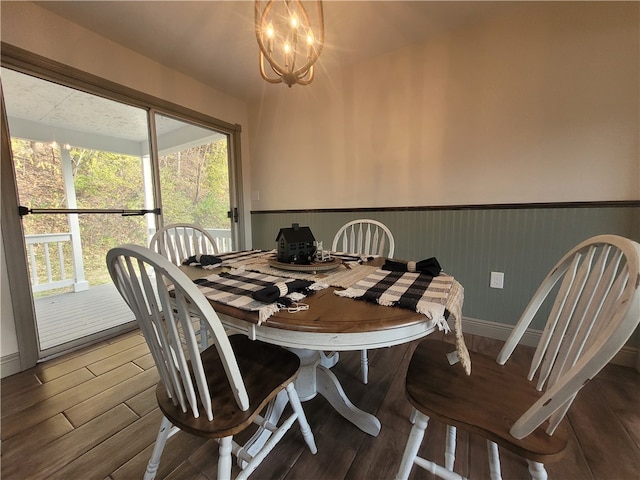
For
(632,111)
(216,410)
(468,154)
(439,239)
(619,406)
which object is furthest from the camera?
(439,239)

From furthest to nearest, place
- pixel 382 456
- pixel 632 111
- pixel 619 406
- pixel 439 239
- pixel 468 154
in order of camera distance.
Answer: pixel 439 239, pixel 468 154, pixel 632 111, pixel 619 406, pixel 382 456

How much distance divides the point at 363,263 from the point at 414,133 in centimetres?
140

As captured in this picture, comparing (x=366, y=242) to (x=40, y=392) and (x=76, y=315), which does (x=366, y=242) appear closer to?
(x=40, y=392)

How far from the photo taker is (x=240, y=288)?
0.96m

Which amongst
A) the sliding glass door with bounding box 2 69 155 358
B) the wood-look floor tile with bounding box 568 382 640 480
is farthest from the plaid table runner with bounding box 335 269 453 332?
the sliding glass door with bounding box 2 69 155 358

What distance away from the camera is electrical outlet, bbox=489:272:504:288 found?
1928mm

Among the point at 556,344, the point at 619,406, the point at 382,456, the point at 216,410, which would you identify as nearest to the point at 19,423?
the point at 216,410

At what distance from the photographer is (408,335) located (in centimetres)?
75

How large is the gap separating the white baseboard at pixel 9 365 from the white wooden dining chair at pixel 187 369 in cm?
150

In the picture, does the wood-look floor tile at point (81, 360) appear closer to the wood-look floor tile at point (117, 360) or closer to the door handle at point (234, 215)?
the wood-look floor tile at point (117, 360)

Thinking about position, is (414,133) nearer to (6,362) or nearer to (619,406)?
(619,406)

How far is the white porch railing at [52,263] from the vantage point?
1.94 meters

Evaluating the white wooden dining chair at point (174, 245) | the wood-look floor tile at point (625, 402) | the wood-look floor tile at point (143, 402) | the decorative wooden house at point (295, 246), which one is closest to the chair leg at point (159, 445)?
the wood-look floor tile at point (143, 402)

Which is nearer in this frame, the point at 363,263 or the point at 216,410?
the point at 216,410
